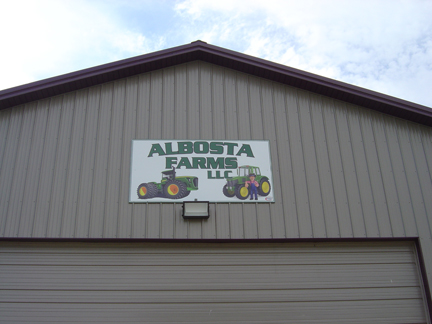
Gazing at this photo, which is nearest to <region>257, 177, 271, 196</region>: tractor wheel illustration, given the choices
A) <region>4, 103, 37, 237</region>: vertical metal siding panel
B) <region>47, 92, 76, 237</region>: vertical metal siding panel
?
<region>47, 92, 76, 237</region>: vertical metal siding panel

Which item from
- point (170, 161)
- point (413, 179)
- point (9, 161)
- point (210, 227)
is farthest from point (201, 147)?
point (413, 179)

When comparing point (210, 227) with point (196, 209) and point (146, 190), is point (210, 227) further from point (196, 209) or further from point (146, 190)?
point (146, 190)

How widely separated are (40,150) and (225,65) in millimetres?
4918

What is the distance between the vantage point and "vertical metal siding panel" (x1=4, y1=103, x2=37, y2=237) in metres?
8.44

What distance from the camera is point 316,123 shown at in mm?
9719

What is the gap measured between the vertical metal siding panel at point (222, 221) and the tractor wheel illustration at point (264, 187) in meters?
0.81

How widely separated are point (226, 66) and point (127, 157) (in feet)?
11.4

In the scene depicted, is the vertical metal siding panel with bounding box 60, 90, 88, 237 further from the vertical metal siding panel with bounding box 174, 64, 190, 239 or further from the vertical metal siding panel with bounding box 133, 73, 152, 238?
the vertical metal siding panel with bounding box 174, 64, 190, 239

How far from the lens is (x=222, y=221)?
8.64 metres
